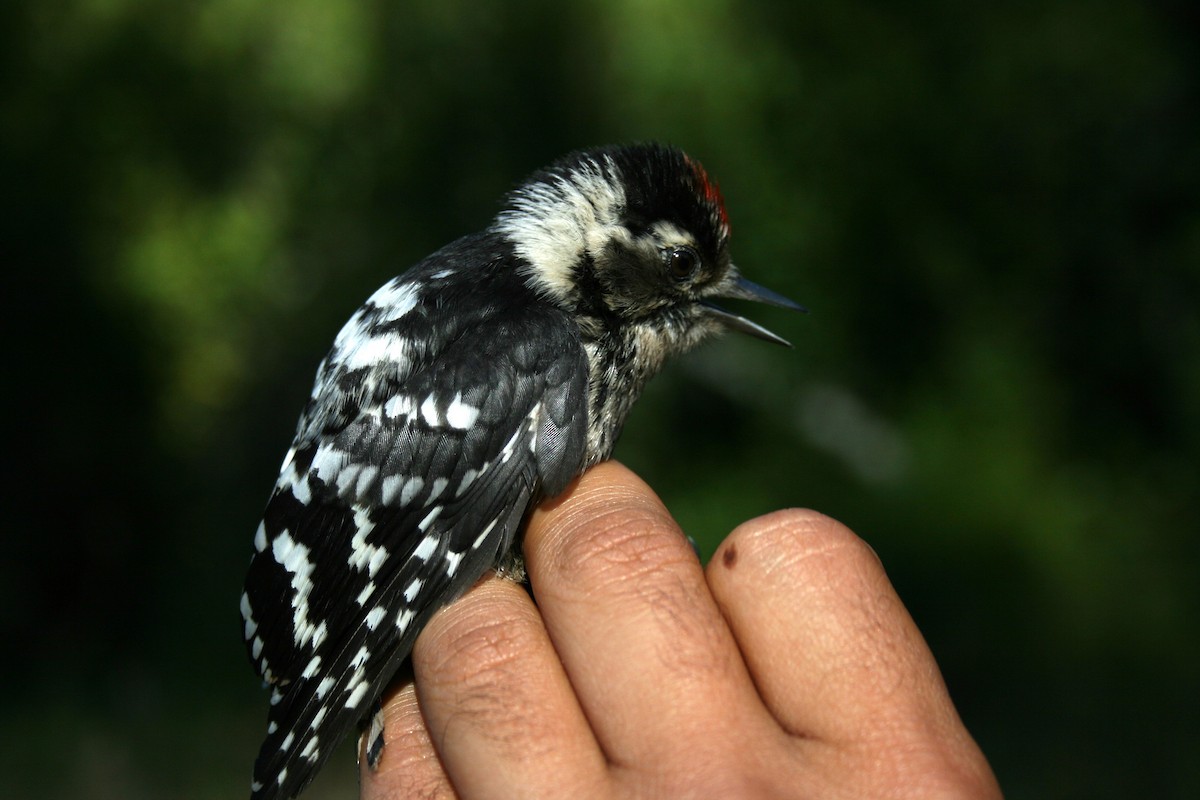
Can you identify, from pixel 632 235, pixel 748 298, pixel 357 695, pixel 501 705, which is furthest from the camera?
pixel 748 298

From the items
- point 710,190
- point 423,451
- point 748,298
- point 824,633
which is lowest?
point 423,451

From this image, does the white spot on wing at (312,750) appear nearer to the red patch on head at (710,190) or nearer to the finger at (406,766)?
the finger at (406,766)

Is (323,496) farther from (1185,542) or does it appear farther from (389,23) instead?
(389,23)

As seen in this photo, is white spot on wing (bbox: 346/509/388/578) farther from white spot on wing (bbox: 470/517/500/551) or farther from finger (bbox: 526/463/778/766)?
finger (bbox: 526/463/778/766)

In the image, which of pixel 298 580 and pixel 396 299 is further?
pixel 396 299

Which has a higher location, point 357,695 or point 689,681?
point 689,681

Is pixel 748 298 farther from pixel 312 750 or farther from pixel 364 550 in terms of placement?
pixel 312 750

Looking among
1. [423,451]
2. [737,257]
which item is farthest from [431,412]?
[737,257]

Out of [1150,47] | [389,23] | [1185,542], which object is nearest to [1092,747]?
[1185,542]
